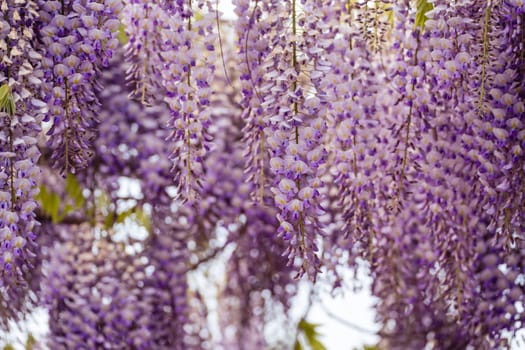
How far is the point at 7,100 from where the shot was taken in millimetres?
1555

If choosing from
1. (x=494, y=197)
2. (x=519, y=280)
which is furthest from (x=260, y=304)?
(x=494, y=197)

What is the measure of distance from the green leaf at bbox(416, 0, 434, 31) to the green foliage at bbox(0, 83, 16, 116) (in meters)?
0.83

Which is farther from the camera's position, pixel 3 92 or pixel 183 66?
pixel 183 66

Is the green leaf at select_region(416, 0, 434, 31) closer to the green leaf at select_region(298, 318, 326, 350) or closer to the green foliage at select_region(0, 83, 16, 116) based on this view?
the green foliage at select_region(0, 83, 16, 116)

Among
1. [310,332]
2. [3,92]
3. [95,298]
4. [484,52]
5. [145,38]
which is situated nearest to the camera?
[3,92]

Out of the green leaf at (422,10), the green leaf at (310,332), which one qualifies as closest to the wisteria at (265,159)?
the green leaf at (422,10)

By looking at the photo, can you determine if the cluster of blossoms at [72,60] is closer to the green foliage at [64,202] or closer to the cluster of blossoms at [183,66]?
the cluster of blossoms at [183,66]

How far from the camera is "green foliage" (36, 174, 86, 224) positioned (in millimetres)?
2699

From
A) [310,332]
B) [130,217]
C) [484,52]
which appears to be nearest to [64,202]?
[130,217]

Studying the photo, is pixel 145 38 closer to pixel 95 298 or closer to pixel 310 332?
pixel 95 298

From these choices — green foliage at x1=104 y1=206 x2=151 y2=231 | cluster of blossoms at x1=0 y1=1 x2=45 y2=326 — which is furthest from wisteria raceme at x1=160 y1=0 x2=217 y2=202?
green foliage at x1=104 y1=206 x2=151 y2=231

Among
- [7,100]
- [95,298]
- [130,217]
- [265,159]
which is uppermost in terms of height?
[7,100]

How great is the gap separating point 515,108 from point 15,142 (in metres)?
0.97

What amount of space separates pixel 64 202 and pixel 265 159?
3.70 feet
